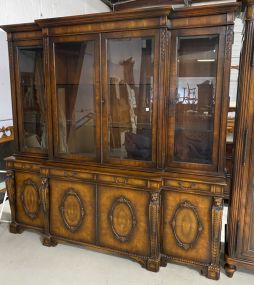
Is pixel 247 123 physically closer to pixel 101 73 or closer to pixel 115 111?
pixel 115 111

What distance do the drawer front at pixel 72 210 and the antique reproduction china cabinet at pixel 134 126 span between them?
0.01 meters

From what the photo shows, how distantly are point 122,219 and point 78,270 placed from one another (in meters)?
0.56

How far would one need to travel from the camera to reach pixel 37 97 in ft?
8.87

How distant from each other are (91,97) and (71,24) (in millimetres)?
620

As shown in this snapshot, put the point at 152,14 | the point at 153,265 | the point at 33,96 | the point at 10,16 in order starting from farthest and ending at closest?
1. the point at 10,16
2. the point at 33,96
3. the point at 153,265
4. the point at 152,14

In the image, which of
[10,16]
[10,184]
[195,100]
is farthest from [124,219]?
[10,16]

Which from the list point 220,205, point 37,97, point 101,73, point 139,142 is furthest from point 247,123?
point 37,97

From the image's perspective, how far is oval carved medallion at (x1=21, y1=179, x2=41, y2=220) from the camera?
2.73 m

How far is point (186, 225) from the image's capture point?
222cm

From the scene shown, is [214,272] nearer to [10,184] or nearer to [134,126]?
[134,126]

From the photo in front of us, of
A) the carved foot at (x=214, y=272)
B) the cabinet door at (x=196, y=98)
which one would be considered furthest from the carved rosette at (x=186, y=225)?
the cabinet door at (x=196, y=98)

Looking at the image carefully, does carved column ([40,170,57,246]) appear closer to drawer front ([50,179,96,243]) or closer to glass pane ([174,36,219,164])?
drawer front ([50,179,96,243])

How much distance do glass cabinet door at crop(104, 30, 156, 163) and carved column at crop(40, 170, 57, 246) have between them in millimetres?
692

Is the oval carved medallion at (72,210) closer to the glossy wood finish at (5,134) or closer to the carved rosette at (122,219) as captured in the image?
the carved rosette at (122,219)
